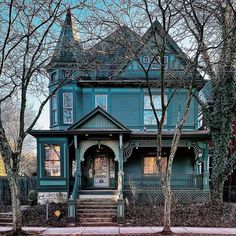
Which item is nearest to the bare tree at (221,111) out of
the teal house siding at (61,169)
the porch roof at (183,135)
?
the porch roof at (183,135)

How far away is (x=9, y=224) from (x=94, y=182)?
577 cm

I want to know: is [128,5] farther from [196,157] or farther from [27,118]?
[27,118]

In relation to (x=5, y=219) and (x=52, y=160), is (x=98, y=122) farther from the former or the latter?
(x=5, y=219)

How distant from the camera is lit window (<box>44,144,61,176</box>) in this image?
50.5ft

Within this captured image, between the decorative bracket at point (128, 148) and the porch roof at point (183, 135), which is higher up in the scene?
the porch roof at point (183, 135)

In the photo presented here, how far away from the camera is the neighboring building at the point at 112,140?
14289mm

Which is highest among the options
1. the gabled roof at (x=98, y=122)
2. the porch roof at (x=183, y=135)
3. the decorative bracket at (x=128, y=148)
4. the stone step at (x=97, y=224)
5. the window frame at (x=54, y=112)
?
the window frame at (x=54, y=112)

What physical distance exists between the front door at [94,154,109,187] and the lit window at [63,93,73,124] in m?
2.97

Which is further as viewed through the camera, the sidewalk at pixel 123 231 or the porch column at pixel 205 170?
the porch column at pixel 205 170

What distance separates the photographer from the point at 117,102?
16.6 meters

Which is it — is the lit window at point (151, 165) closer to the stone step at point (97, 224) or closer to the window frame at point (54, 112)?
the stone step at point (97, 224)

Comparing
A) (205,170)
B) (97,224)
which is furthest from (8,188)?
(205,170)

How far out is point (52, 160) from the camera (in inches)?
607

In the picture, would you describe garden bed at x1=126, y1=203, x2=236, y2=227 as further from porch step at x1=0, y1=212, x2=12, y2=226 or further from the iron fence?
the iron fence
